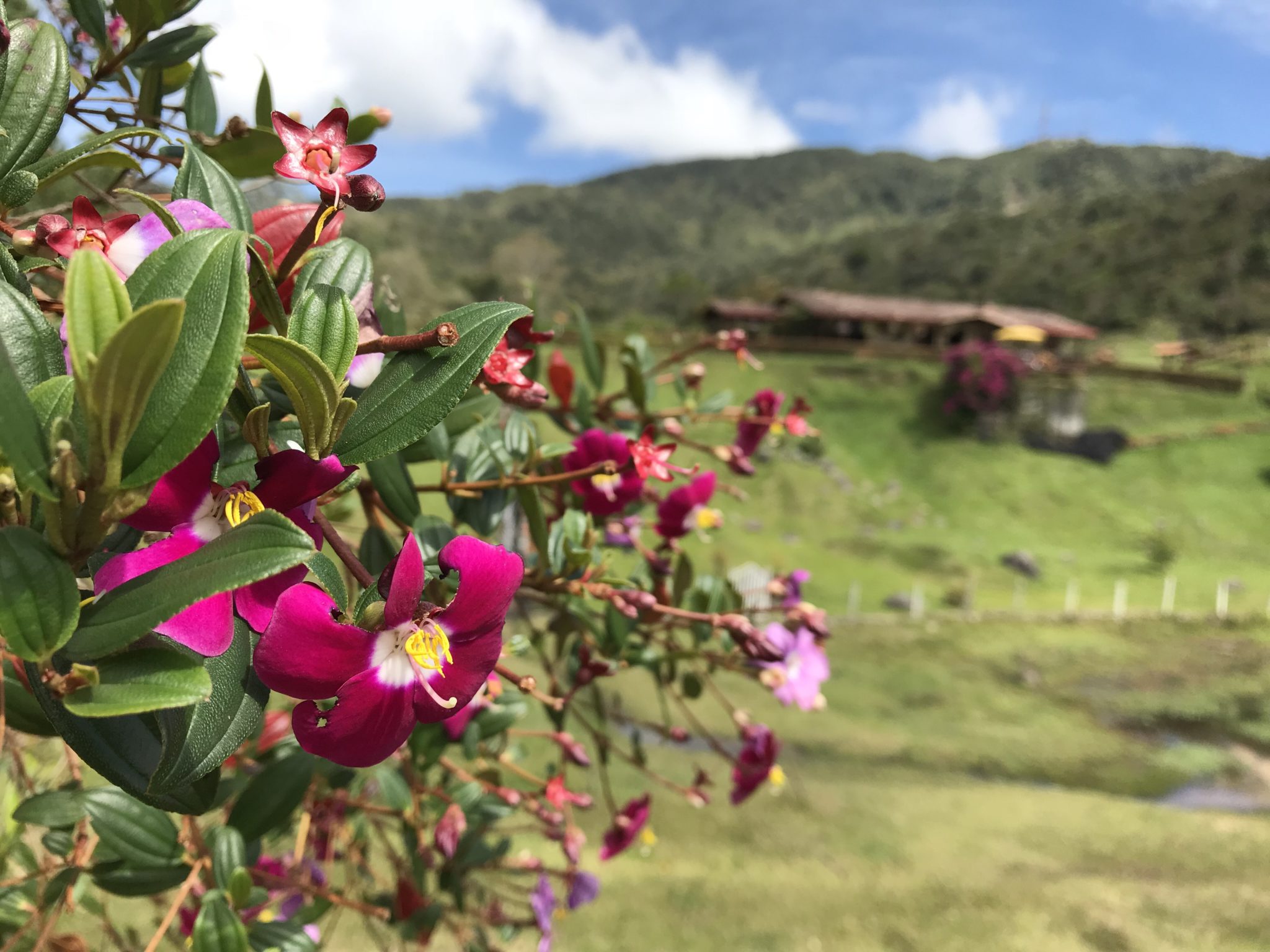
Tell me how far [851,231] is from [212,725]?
4536 cm

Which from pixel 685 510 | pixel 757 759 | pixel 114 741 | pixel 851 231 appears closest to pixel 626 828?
pixel 757 759

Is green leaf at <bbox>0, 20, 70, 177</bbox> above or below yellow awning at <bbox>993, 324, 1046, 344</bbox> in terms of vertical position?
below

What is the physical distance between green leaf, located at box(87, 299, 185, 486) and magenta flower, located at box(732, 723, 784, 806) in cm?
75

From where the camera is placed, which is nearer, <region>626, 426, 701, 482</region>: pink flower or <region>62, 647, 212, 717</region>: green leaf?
<region>62, 647, 212, 717</region>: green leaf

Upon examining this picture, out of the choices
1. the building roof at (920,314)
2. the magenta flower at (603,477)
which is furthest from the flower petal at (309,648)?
the building roof at (920,314)

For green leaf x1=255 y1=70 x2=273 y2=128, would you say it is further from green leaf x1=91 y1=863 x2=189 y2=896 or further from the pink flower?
green leaf x1=91 y1=863 x2=189 y2=896

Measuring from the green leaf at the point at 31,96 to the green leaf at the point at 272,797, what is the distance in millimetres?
499

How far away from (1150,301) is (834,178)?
130ft

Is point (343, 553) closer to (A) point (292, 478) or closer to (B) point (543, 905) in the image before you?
(A) point (292, 478)

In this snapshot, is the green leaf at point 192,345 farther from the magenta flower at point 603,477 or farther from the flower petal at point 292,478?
the magenta flower at point 603,477

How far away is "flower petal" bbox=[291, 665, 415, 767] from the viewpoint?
0.25m

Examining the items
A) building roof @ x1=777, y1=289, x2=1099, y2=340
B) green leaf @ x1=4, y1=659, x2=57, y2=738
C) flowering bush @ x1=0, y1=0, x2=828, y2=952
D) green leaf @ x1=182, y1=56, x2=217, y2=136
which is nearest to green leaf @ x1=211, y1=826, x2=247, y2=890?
flowering bush @ x1=0, y1=0, x2=828, y2=952

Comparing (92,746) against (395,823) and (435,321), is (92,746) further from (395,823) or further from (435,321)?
(395,823)

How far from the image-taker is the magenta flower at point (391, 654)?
9.4 inches
